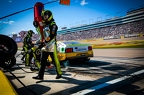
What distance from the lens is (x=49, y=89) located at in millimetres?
3293

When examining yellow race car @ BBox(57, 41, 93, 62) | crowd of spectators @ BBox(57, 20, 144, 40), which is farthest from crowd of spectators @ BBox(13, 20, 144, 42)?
yellow race car @ BBox(57, 41, 93, 62)

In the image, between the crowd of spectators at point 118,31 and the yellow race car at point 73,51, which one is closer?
the yellow race car at point 73,51

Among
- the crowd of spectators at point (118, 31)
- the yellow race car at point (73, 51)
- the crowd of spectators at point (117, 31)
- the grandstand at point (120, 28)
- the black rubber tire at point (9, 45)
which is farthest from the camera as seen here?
the grandstand at point (120, 28)

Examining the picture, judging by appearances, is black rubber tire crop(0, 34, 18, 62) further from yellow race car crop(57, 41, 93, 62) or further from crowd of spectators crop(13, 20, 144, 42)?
crowd of spectators crop(13, 20, 144, 42)

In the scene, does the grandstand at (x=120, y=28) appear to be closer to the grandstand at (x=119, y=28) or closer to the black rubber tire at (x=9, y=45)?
the grandstand at (x=119, y=28)

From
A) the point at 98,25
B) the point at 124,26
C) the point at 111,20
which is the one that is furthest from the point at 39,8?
the point at 98,25

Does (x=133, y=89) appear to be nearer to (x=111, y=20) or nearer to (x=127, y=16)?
(x=127, y=16)

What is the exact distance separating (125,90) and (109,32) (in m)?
69.2

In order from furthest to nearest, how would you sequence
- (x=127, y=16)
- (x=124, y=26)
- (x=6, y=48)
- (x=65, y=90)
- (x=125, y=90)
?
(x=127, y=16) < (x=124, y=26) < (x=6, y=48) < (x=65, y=90) < (x=125, y=90)

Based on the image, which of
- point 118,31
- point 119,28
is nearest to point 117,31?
point 118,31

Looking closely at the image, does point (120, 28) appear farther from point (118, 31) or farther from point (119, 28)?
point (118, 31)

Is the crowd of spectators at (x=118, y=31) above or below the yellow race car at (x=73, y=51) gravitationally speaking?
above

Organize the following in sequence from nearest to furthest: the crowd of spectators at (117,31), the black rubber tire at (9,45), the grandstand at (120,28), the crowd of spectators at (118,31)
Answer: the black rubber tire at (9,45) < the crowd of spectators at (118,31) < the crowd of spectators at (117,31) < the grandstand at (120,28)

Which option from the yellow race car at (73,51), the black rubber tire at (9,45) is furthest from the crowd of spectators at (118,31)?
the black rubber tire at (9,45)
